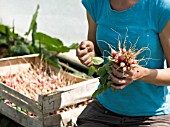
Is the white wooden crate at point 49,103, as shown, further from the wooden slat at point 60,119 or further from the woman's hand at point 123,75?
the woman's hand at point 123,75

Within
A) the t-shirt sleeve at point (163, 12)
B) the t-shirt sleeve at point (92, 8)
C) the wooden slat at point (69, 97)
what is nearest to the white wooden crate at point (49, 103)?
the wooden slat at point (69, 97)

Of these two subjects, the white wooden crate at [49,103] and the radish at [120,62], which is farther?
the white wooden crate at [49,103]

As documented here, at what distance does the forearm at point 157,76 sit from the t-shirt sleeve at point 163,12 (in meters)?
0.17

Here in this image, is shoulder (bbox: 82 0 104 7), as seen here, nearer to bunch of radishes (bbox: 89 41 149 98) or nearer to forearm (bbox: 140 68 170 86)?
bunch of radishes (bbox: 89 41 149 98)

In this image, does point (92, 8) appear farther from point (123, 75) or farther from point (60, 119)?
point (60, 119)

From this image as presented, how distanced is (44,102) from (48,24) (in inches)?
63.3

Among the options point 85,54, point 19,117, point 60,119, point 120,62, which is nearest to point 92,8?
point 85,54

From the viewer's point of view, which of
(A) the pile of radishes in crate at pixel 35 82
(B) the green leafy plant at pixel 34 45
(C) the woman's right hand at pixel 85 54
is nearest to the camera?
(C) the woman's right hand at pixel 85 54

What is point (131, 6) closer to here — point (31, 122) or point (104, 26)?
point (104, 26)

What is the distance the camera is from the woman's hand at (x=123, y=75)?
184cm

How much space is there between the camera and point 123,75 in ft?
Answer: 6.01

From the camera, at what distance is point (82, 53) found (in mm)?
2160

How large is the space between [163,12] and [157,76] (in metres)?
0.24

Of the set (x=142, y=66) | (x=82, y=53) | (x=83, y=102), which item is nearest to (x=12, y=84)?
(x=83, y=102)
